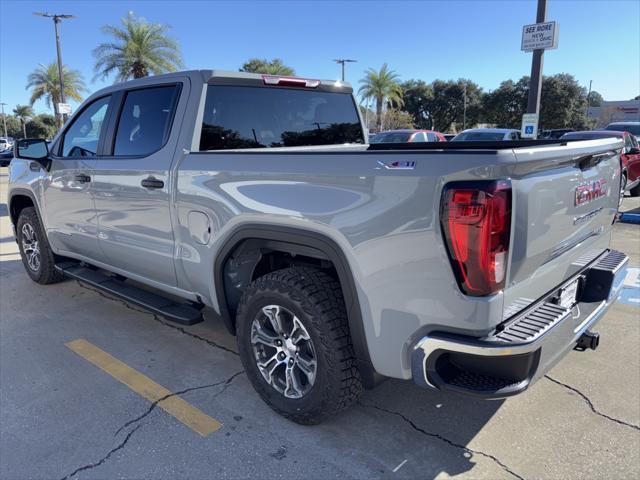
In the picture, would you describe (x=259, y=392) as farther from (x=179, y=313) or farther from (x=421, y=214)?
(x=421, y=214)

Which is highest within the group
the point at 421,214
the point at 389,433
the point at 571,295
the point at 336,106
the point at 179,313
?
the point at 336,106

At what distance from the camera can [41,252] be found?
527 centimetres

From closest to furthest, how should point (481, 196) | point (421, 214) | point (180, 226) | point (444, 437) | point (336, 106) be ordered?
point (481, 196) → point (421, 214) → point (444, 437) → point (180, 226) → point (336, 106)

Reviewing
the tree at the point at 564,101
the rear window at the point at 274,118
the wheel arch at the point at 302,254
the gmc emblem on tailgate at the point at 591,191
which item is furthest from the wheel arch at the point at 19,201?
the tree at the point at 564,101

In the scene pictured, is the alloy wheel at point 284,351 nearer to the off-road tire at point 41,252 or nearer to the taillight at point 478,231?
the taillight at point 478,231

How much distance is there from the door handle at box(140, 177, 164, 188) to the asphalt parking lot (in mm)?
1310

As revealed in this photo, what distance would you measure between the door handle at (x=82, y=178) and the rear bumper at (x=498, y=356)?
315 cm

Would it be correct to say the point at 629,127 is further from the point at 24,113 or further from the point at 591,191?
the point at 24,113

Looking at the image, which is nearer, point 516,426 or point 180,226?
point 516,426

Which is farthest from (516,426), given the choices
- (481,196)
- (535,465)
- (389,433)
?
(481,196)

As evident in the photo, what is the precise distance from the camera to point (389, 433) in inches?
111

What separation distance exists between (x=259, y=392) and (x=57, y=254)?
3.19m

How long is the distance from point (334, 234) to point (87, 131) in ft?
9.80

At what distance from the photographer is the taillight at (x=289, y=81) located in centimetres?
374
